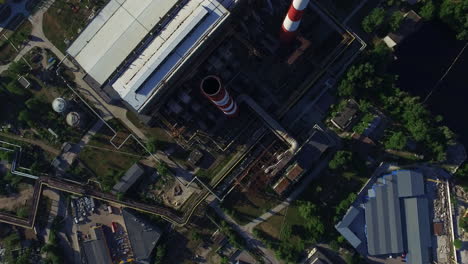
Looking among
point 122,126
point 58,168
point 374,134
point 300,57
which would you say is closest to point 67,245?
point 58,168

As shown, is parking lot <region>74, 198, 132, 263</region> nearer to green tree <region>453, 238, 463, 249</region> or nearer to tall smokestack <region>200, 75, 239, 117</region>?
tall smokestack <region>200, 75, 239, 117</region>

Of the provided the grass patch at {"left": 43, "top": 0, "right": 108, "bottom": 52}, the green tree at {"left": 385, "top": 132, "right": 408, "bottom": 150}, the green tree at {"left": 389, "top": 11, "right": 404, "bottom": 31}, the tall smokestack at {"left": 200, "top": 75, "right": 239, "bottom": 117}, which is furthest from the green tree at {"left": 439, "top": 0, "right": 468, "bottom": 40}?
the grass patch at {"left": 43, "top": 0, "right": 108, "bottom": 52}

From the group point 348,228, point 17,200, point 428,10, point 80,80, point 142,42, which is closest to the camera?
point 142,42

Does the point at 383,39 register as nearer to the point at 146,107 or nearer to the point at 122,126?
the point at 146,107

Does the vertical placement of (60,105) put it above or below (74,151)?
above

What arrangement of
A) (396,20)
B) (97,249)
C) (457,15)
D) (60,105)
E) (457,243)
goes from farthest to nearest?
1. (97,249)
2. (60,105)
3. (457,243)
4. (457,15)
5. (396,20)

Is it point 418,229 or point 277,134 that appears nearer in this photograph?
point 277,134

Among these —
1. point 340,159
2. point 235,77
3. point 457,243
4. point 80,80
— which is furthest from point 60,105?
point 457,243

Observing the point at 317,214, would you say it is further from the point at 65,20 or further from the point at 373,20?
the point at 65,20

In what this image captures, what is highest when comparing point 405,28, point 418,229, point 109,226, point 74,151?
point 405,28
